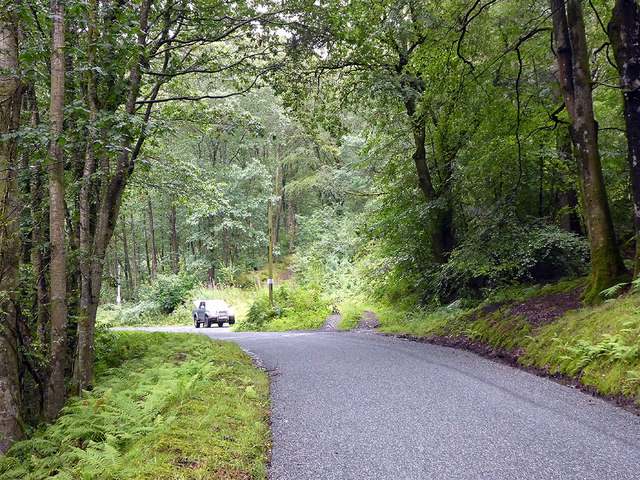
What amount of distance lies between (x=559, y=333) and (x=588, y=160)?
2980 mm

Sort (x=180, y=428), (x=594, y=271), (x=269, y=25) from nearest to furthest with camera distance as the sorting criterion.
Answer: (x=180, y=428) < (x=594, y=271) < (x=269, y=25)

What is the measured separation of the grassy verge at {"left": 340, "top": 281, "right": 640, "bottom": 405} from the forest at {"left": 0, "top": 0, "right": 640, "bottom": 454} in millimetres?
621

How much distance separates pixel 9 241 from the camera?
15.4ft

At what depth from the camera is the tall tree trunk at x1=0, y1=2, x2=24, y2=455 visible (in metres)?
4.55

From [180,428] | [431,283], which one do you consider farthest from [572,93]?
[180,428]

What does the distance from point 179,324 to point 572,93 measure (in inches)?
877

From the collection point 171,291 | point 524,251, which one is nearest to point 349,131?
point 524,251

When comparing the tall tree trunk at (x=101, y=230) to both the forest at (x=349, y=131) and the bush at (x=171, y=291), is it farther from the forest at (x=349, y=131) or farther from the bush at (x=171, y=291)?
the bush at (x=171, y=291)

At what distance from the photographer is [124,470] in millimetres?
2877

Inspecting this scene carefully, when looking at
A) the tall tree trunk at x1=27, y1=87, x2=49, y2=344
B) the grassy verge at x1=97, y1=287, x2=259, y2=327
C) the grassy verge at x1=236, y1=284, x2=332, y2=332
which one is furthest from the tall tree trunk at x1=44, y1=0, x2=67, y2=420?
the grassy verge at x1=97, y1=287, x2=259, y2=327

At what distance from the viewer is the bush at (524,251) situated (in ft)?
26.9

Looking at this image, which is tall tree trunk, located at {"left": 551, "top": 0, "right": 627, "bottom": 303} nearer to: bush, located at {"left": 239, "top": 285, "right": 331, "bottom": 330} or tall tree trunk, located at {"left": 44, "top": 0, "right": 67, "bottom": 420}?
tall tree trunk, located at {"left": 44, "top": 0, "right": 67, "bottom": 420}

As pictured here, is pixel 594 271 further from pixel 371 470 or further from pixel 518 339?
pixel 371 470

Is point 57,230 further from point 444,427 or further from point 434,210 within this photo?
point 434,210
